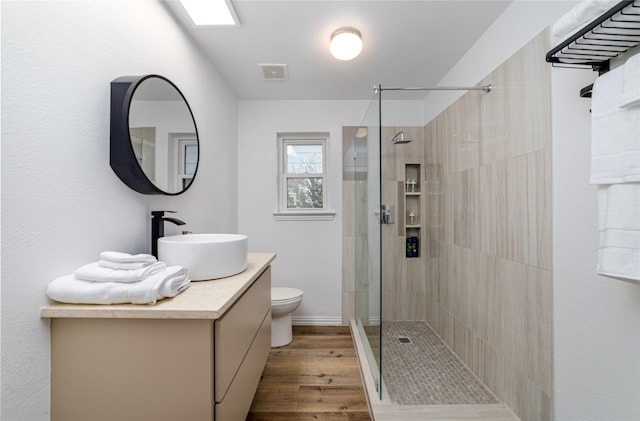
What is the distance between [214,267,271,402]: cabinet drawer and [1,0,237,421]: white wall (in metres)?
0.50

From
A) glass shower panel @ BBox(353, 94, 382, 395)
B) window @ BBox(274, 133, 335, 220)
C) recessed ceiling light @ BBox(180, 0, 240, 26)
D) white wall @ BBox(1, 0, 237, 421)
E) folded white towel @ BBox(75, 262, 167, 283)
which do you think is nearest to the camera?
white wall @ BBox(1, 0, 237, 421)

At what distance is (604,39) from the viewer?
806 mm

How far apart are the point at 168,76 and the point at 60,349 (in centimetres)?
132

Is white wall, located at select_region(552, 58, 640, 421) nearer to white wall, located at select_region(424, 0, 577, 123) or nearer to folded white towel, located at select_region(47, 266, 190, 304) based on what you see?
white wall, located at select_region(424, 0, 577, 123)

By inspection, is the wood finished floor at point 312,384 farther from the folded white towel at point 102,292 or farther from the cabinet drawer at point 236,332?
the folded white towel at point 102,292

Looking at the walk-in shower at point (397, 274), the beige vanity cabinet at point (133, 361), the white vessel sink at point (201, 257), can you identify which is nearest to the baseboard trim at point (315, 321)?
the walk-in shower at point (397, 274)

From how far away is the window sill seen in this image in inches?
105

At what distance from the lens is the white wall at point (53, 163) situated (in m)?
0.72

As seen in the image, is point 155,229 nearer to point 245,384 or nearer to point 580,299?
point 245,384

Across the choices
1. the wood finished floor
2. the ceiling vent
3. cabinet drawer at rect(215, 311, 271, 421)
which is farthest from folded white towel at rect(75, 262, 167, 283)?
the ceiling vent

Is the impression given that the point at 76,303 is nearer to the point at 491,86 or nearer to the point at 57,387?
the point at 57,387

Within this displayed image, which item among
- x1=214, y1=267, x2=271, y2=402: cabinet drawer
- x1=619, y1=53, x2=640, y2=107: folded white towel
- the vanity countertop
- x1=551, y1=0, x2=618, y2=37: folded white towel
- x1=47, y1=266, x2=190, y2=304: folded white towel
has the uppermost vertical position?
x1=551, y1=0, x2=618, y2=37: folded white towel

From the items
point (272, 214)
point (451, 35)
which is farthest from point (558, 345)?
point (272, 214)

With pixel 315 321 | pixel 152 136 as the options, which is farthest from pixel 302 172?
pixel 152 136
